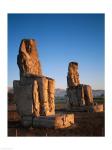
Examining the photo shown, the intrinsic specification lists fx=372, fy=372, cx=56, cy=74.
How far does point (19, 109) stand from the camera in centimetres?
1224

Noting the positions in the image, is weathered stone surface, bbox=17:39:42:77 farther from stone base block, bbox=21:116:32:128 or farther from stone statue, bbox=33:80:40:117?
stone base block, bbox=21:116:32:128

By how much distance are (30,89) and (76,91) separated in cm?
738

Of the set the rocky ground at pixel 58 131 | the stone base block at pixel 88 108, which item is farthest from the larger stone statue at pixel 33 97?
the stone base block at pixel 88 108

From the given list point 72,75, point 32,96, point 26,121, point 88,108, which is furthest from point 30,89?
point 72,75

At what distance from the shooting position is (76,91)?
19.2 meters

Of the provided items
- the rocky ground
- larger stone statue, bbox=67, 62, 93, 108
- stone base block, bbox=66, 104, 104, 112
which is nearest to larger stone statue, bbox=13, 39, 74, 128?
the rocky ground

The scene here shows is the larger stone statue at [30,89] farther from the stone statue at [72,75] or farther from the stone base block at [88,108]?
the stone statue at [72,75]

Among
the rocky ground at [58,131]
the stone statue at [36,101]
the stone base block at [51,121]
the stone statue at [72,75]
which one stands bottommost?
the rocky ground at [58,131]

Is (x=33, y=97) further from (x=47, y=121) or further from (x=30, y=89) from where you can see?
(x=47, y=121)

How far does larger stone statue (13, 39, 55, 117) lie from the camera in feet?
39.7

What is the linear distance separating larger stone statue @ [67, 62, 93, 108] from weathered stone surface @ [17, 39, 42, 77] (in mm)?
6139

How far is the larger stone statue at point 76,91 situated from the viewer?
1914 cm
